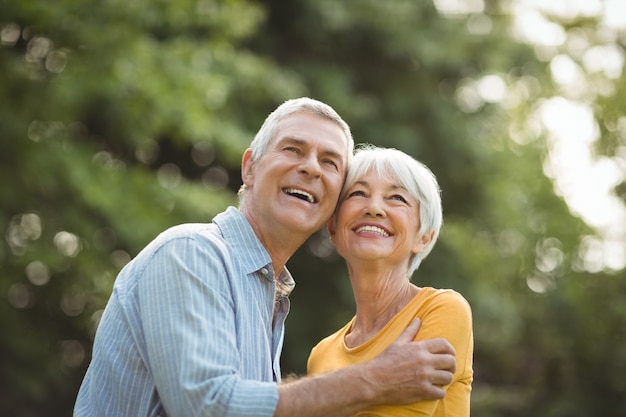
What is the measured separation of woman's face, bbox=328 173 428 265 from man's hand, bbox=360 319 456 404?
1.63 ft

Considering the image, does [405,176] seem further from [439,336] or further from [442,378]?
[442,378]

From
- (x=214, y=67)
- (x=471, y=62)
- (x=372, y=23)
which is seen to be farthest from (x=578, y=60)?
(x=214, y=67)

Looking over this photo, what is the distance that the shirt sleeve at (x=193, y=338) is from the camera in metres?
2.25

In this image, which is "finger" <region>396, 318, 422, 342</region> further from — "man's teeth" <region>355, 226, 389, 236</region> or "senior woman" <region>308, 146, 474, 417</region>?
"man's teeth" <region>355, 226, 389, 236</region>

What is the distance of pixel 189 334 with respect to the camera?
7.50 feet

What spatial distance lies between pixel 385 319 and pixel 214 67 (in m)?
6.35

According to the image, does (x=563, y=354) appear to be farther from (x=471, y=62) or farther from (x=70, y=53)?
(x=70, y=53)

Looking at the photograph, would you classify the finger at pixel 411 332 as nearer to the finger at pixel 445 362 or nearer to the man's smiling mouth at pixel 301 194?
the finger at pixel 445 362

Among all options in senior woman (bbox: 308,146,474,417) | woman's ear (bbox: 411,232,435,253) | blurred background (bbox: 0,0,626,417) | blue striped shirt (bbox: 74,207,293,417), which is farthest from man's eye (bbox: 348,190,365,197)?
blurred background (bbox: 0,0,626,417)

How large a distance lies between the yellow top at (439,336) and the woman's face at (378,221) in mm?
210

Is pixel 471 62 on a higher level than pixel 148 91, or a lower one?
higher

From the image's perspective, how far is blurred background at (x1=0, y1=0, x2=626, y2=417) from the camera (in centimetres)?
768

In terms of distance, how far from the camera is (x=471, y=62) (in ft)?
39.1

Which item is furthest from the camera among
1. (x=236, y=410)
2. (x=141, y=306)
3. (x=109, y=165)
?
(x=109, y=165)
